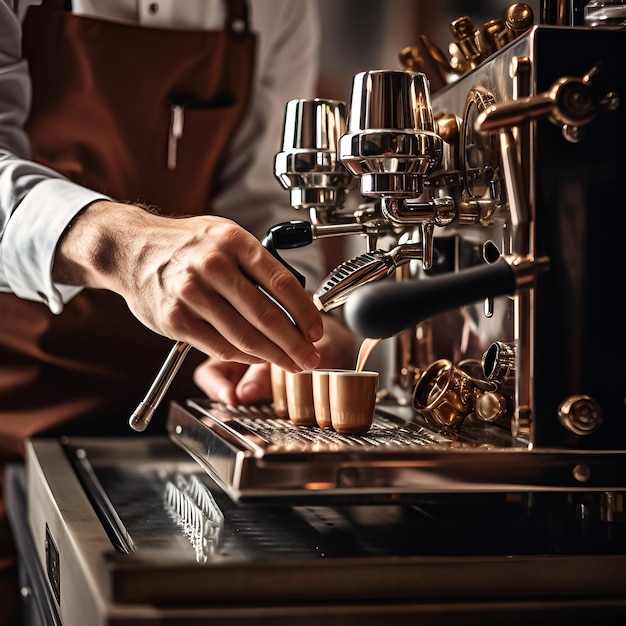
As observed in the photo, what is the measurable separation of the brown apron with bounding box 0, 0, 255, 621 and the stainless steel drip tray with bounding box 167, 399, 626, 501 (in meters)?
0.63

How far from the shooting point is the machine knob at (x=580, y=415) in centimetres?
68

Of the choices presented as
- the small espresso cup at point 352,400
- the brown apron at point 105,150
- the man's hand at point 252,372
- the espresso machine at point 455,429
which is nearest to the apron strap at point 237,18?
the brown apron at point 105,150

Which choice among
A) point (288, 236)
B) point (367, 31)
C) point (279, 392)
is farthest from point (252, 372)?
point (367, 31)

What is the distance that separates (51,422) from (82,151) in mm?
350

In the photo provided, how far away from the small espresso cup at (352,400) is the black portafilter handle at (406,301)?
0.14m

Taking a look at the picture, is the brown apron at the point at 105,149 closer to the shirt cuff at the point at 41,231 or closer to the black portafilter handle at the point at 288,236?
the shirt cuff at the point at 41,231

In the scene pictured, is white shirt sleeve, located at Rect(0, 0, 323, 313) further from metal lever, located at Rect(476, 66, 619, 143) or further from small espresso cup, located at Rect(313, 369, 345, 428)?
metal lever, located at Rect(476, 66, 619, 143)

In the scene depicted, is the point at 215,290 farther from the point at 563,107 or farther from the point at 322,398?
the point at 563,107

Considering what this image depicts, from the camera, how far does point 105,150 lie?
51.9 inches

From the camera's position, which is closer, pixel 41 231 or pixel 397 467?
pixel 397 467

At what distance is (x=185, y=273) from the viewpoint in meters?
0.72

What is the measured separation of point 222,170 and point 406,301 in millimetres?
913

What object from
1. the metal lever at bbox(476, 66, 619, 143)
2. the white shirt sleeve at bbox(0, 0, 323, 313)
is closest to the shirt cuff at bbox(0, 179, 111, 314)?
the white shirt sleeve at bbox(0, 0, 323, 313)

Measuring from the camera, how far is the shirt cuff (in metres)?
0.89
